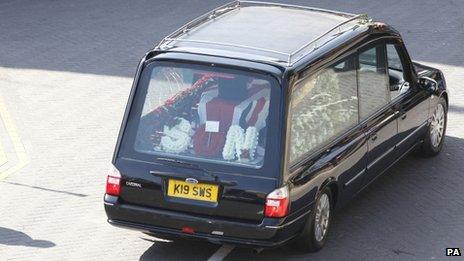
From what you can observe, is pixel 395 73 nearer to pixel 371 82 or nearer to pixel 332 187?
pixel 371 82

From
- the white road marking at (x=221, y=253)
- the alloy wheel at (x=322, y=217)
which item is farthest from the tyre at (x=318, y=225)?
the white road marking at (x=221, y=253)

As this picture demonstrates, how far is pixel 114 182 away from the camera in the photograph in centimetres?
994

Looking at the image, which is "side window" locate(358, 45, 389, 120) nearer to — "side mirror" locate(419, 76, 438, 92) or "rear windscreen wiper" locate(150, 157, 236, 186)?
"side mirror" locate(419, 76, 438, 92)

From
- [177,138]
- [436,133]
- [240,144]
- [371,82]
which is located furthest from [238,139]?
[436,133]

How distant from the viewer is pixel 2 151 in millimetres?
13203

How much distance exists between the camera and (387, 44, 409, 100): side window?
39.1ft

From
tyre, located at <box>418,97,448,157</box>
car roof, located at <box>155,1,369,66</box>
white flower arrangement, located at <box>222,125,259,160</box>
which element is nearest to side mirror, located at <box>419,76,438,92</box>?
tyre, located at <box>418,97,448,157</box>

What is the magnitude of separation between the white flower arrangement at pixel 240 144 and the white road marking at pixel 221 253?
0.97 m

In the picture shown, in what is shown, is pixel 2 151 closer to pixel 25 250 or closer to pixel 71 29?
pixel 25 250

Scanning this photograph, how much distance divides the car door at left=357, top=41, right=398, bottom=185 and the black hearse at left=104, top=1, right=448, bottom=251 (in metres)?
0.30

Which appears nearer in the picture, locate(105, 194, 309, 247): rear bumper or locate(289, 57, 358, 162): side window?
locate(105, 194, 309, 247): rear bumper

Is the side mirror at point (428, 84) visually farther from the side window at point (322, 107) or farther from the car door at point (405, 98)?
the side window at point (322, 107)

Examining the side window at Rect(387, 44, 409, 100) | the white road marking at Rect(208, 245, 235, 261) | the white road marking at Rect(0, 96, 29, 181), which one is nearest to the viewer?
the white road marking at Rect(208, 245, 235, 261)

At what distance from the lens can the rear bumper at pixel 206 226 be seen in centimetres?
958
